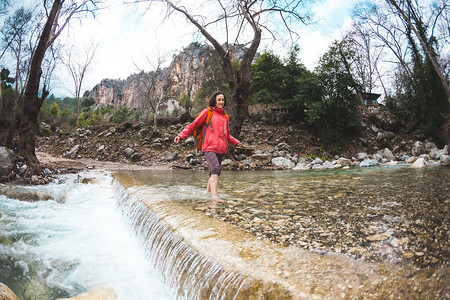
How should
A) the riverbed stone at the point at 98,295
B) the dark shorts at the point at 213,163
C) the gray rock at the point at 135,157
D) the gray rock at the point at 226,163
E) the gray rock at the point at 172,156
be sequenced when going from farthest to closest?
the gray rock at the point at 135,157 < the gray rock at the point at 172,156 < the gray rock at the point at 226,163 < the dark shorts at the point at 213,163 < the riverbed stone at the point at 98,295

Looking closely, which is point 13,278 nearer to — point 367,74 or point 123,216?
point 123,216

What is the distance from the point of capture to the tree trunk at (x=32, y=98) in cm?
750

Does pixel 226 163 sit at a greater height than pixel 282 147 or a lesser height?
lesser

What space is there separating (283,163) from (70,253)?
9.09 m

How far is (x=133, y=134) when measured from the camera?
16578mm

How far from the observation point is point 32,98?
7828 mm

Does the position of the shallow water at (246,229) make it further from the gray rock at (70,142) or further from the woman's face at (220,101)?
the gray rock at (70,142)

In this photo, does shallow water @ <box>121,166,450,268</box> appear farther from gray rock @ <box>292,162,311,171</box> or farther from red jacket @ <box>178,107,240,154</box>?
gray rock @ <box>292,162,311,171</box>

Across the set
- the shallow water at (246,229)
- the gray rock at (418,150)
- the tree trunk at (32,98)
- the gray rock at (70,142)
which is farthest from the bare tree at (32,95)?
the gray rock at (418,150)

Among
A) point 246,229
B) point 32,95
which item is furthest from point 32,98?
point 246,229

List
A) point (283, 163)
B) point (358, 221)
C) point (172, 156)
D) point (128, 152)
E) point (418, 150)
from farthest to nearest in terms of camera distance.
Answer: point (418, 150) < point (128, 152) < point (172, 156) < point (283, 163) < point (358, 221)

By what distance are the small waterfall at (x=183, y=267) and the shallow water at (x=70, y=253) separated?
0.17m

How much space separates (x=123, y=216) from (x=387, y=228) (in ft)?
13.0

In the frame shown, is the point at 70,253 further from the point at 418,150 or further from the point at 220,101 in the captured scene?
the point at 418,150
